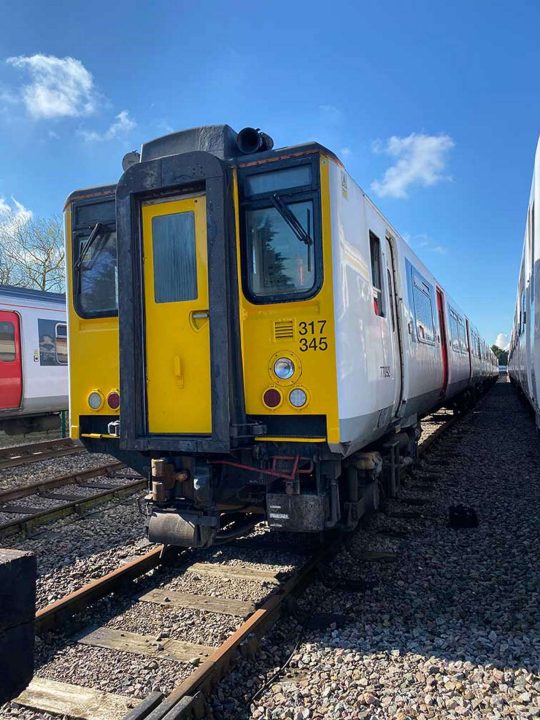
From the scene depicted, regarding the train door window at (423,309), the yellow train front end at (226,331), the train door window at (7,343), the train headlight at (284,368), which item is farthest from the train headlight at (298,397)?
the train door window at (7,343)

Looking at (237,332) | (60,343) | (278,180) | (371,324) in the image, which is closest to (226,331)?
(237,332)

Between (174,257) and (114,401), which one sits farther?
(114,401)

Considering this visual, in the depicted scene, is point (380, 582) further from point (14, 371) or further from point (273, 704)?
point (14, 371)

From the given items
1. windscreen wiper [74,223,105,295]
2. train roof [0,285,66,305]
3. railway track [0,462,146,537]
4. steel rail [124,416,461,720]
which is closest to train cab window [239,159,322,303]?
windscreen wiper [74,223,105,295]

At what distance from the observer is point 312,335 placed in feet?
13.7

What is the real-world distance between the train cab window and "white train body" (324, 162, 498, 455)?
19 cm

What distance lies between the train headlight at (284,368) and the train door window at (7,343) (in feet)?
34.5

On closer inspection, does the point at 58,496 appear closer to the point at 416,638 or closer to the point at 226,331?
the point at 226,331

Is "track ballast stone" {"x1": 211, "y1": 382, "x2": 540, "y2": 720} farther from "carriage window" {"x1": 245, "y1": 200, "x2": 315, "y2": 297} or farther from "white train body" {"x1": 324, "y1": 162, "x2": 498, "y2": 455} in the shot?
"carriage window" {"x1": 245, "y1": 200, "x2": 315, "y2": 297}

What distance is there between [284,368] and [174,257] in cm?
129

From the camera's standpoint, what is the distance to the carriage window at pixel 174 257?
4.49 m

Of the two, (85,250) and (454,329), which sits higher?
(85,250)

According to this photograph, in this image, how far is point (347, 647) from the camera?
12.4ft

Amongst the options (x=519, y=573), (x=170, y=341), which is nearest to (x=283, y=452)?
(x=170, y=341)
